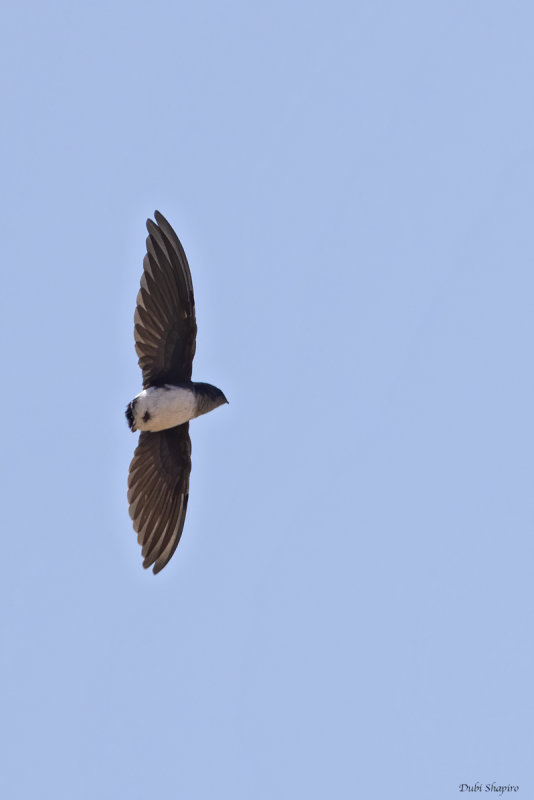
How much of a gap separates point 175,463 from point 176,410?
0.98 metres

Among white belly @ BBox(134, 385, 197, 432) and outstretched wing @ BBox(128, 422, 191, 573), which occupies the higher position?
white belly @ BBox(134, 385, 197, 432)

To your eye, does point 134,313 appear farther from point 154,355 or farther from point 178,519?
point 178,519

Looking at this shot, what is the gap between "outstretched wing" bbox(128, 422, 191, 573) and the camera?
26.4 m

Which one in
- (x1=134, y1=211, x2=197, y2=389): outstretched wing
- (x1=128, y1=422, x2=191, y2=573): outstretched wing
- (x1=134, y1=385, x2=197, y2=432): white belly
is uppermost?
(x1=134, y1=211, x2=197, y2=389): outstretched wing

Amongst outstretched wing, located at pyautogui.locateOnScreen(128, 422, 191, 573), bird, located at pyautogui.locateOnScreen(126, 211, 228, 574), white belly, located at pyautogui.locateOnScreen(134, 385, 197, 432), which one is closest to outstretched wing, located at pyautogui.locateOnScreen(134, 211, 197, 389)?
bird, located at pyautogui.locateOnScreen(126, 211, 228, 574)

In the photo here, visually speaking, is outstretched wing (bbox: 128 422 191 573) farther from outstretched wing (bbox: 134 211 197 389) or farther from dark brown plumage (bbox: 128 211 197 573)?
outstretched wing (bbox: 134 211 197 389)

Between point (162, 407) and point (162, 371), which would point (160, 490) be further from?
point (162, 371)

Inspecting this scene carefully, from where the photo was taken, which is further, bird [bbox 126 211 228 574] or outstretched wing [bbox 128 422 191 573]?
outstretched wing [bbox 128 422 191 573]

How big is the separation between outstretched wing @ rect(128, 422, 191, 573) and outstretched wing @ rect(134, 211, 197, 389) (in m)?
0.79

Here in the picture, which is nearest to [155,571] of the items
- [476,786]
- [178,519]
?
[178,519]

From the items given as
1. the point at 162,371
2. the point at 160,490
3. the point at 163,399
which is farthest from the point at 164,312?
the point at 160,490

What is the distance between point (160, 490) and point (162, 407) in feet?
3.87

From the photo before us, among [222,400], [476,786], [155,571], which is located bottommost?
[476,786]

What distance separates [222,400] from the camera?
26703 millimetres
